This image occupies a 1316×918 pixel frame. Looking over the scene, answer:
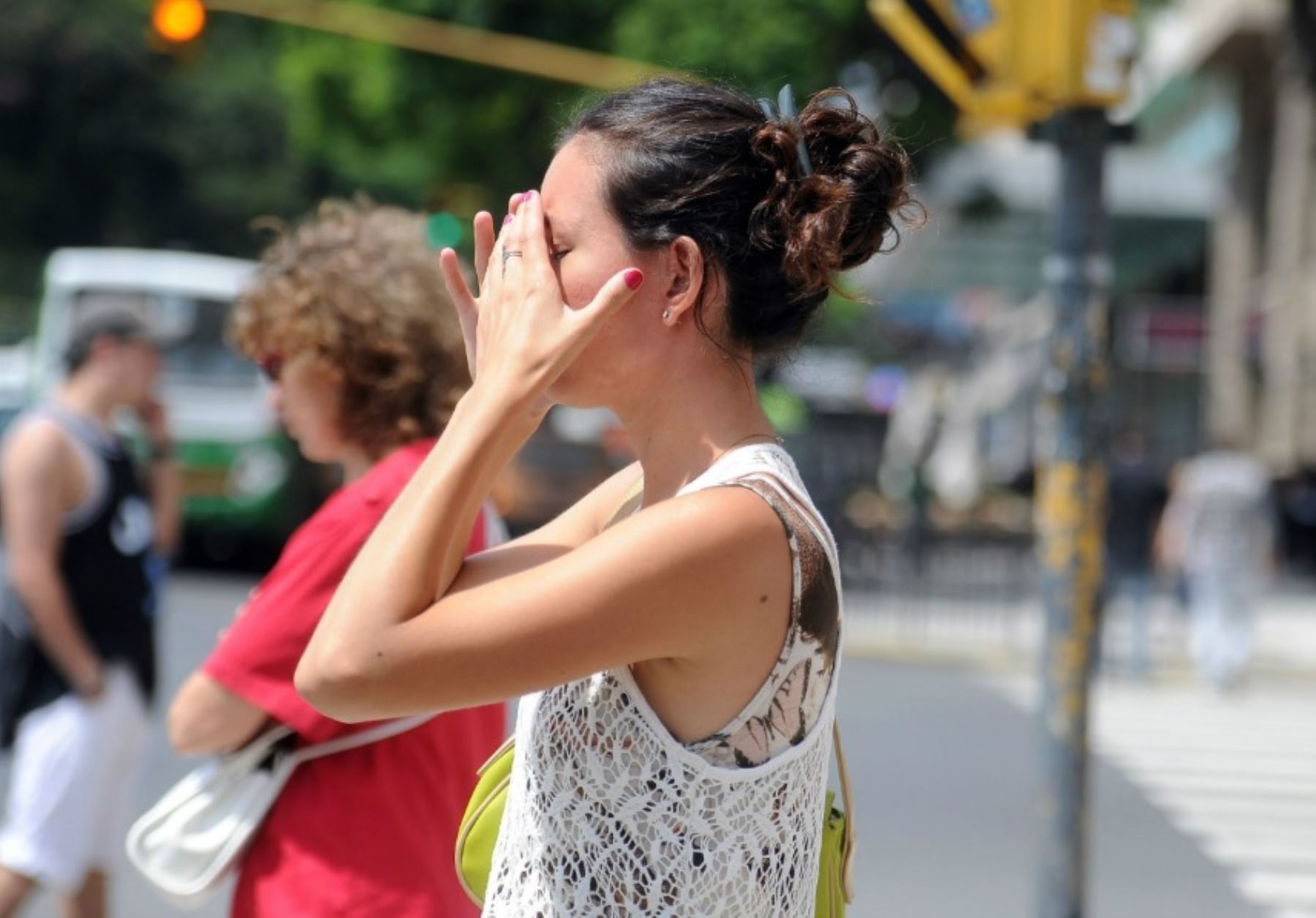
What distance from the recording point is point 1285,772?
10516mm

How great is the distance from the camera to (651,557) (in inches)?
67.7

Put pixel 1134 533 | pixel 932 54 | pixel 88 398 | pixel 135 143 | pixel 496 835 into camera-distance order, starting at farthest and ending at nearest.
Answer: pixel 135 143
pixel 1134 533
pixel 932 54
pixel 88 398
pixel 496 835

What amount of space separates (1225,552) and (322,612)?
11600mm

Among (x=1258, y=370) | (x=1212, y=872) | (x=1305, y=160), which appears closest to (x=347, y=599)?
(x=1212, y=872)

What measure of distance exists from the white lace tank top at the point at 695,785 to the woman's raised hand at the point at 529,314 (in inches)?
7.2

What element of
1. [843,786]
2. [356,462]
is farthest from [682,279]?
[356,462]

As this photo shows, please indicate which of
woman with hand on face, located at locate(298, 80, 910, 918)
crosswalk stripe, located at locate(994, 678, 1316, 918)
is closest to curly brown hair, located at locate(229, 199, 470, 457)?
woman with hand on face, located at locate(298, 80, 910, 918)

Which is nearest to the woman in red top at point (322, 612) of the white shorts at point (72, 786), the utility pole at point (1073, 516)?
the white shorts at point (72, 786)

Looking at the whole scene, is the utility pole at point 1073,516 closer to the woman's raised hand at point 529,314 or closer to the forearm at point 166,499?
the forearm at point 166,499

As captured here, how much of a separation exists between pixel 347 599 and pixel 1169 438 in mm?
40463

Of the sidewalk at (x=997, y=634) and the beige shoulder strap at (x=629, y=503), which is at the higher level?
the beige shoulder strap at (x=629, y=503)

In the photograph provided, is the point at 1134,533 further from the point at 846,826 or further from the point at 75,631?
the point at 846,826

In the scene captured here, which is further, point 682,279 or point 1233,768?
point 1233,768

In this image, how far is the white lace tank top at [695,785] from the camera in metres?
1.79
